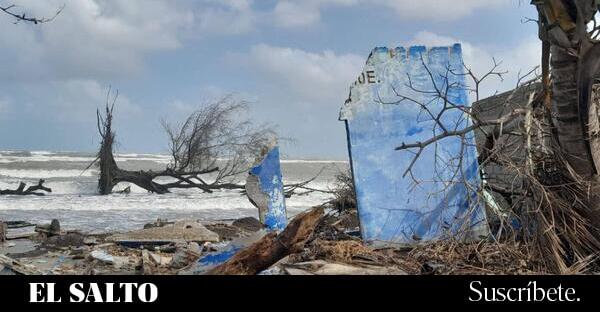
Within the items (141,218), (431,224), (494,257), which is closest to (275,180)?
(431,224)

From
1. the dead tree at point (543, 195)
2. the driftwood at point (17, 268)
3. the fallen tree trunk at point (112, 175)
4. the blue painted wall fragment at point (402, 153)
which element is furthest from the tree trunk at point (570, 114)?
the fallen tree trunk at point (112, 175)

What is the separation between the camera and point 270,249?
511 cm

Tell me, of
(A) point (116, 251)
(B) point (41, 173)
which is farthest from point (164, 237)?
(B) point (41, 173)

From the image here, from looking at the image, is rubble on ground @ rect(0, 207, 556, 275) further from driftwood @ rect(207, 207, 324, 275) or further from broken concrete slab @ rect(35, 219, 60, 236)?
broken concrete slab @ rect(35, 219, 60, 236)

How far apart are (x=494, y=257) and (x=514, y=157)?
1313 millimetres

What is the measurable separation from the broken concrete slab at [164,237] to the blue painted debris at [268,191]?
2.68ft

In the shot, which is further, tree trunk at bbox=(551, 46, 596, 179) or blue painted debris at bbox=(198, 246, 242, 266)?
tree trunk at bbox=(551, 46, 596, 179)

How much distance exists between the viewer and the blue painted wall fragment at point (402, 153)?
7312mm

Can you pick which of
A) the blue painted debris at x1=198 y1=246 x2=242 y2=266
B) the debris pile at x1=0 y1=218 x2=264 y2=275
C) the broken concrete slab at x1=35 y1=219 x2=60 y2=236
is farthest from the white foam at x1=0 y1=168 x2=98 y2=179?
the blue painted debris at x1=198 y1=246 x2=242 y2=266

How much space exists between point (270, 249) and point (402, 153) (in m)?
2.99

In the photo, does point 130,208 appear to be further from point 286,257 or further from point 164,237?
point 286,257

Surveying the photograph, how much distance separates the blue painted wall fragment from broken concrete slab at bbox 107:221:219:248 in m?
2.20

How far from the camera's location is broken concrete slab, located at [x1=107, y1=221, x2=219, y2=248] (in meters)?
7.52

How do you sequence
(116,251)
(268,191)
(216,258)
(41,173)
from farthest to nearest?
(41,173)
(268,191)
(116,251)
(216,258)
